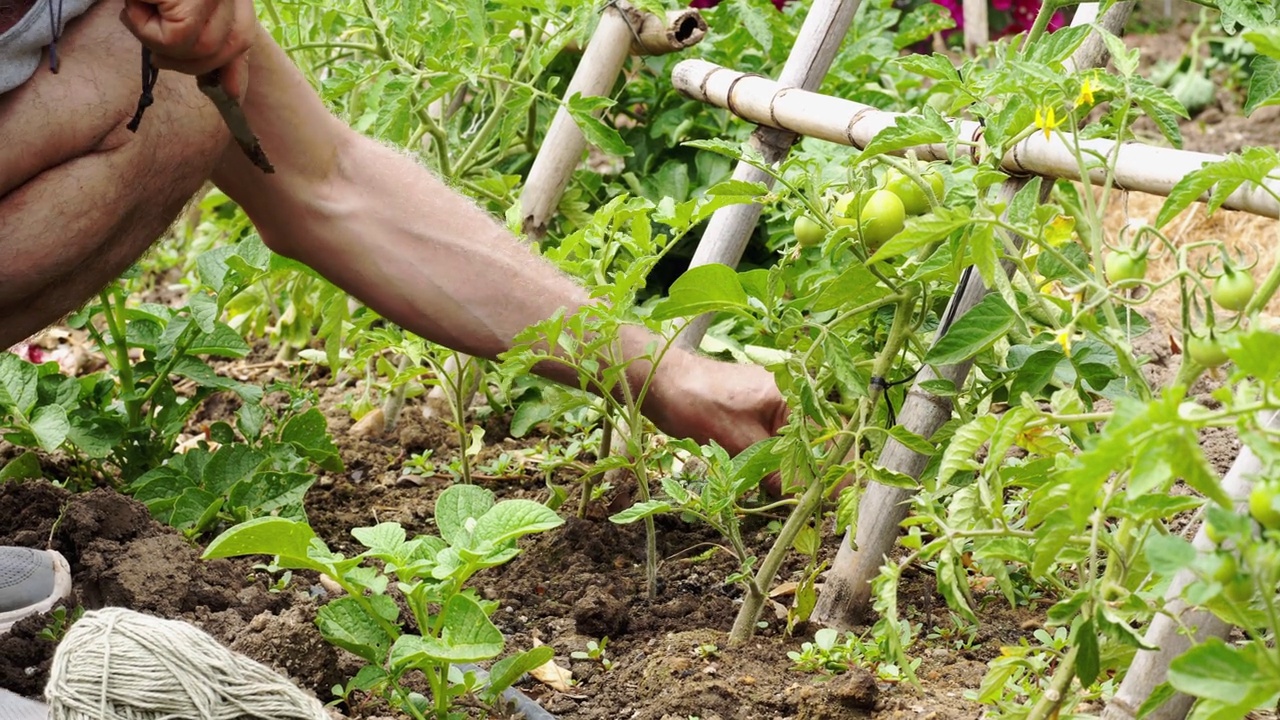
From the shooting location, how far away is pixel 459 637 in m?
1.42

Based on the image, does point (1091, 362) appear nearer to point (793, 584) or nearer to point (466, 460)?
point (793, 584)

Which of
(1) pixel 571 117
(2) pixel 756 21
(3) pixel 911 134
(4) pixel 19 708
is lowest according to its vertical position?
(4) pixel 19 708

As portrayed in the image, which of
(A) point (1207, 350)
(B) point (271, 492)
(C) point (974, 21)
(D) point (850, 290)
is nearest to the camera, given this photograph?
(A) point (1207, 350)

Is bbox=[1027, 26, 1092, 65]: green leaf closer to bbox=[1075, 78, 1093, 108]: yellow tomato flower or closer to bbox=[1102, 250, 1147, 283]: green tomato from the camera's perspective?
bbox=[1075, 78, 1093, 108]: yellow tomato flower

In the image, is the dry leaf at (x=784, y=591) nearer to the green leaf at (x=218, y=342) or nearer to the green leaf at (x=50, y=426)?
the green leaf at (x=218, y=342)

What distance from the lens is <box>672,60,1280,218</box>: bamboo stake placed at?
1556mm

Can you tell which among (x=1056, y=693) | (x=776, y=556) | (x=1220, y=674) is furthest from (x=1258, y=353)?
→ (x=776, y=556)

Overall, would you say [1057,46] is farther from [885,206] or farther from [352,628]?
[352,628]

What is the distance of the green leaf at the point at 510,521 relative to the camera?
1424mm

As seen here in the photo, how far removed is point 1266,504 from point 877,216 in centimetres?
69

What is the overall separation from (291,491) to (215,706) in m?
0.81

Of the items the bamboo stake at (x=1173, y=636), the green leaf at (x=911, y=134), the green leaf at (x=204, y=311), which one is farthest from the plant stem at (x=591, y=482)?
the bamboo stake at (x=1173, y=636)

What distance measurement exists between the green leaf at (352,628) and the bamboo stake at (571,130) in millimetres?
1227

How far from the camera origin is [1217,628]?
111cm
